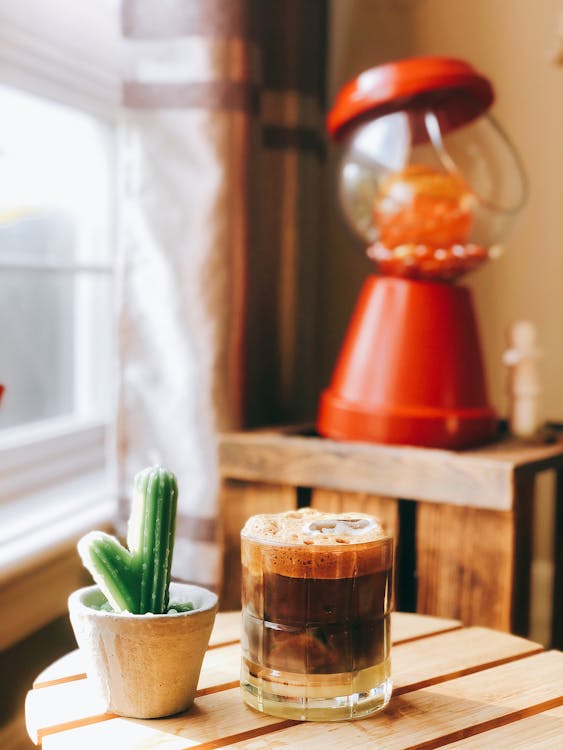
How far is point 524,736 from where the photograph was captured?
0.70m

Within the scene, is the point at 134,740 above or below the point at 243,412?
below

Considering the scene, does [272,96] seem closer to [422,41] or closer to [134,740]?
[422,41]

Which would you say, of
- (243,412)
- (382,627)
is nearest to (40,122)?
(243,412)

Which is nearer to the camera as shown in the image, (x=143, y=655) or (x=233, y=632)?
(x=143, y=655)

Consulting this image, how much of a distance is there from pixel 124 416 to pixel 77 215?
17.8 inches

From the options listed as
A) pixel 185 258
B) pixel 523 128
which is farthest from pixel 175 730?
pixel 523 128

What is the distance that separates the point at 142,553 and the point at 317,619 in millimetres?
145

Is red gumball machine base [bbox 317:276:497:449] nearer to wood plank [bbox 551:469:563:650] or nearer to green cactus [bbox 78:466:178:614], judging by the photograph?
wood plank [bbox 551:469:563:650]

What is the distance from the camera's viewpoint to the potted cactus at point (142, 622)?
0.69 metres

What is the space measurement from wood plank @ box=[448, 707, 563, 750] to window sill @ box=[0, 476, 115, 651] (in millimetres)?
692

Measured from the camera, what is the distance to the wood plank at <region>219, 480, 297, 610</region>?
4.34ft

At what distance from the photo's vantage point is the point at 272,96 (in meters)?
1.54

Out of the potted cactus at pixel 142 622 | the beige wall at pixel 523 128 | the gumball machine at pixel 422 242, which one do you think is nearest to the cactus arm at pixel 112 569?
the potted cactus at pixel 142 622

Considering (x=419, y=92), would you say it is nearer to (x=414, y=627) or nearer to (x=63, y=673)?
(x=414, y=627)
